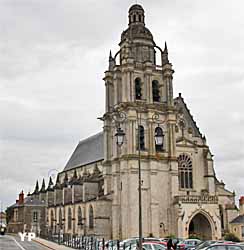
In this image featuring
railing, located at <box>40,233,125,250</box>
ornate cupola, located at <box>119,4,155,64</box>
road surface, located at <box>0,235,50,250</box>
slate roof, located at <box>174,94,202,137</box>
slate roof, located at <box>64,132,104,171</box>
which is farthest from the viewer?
slate roof, located at <box>64,132,104,171</box>

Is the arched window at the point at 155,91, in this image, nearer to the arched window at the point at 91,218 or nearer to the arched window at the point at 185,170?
the arched window at the point at 185,170

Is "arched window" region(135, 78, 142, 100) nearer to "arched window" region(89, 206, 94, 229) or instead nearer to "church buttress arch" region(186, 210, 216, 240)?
"arched window" region(89, 206, 94, 229)

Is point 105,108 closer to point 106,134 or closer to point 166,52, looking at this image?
point 106,134

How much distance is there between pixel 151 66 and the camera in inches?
2506

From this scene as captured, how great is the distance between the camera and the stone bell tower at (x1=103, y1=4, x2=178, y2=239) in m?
58.9

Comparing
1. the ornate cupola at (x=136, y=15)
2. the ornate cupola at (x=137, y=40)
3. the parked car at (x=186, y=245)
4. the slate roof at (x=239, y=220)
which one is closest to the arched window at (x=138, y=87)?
the ornate cupola at (x=137, y=40)

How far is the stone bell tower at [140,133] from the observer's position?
58.9 m

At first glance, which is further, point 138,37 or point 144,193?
point 138,37

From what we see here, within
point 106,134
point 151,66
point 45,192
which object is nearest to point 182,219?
point 106,134

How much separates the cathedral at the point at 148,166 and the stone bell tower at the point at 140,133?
0.12 m

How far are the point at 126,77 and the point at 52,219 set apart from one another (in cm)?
3172

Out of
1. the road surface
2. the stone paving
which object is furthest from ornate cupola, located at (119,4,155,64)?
the road surface

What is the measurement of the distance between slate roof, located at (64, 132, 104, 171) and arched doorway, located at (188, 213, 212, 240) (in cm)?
1944

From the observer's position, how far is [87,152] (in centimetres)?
8531
